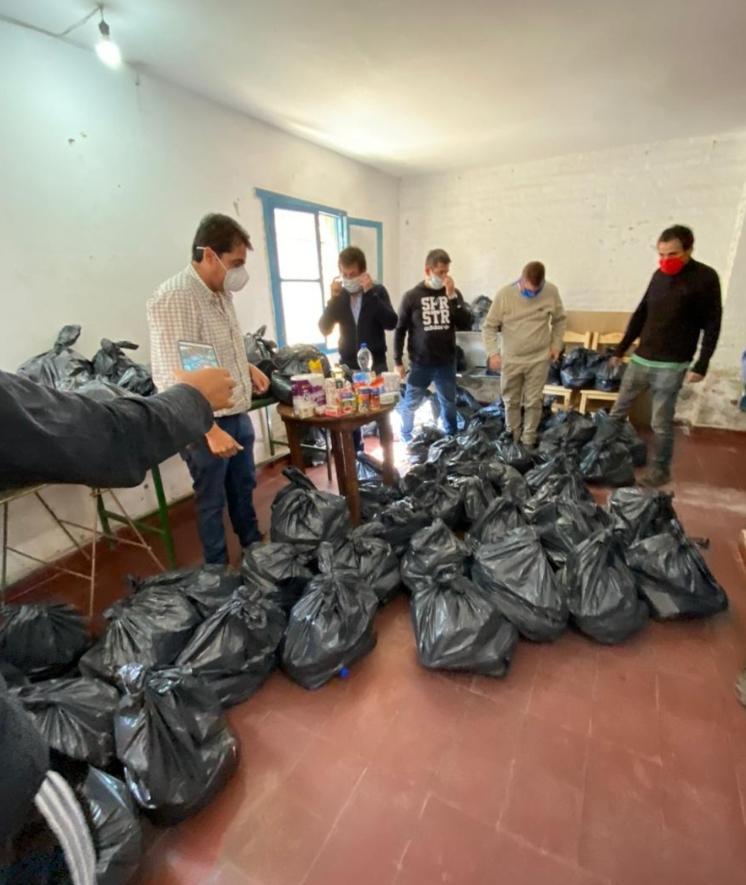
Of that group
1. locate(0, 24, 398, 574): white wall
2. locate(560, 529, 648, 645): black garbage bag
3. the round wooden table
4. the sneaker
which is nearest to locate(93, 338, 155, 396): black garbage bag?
locate(0, 24, 398, 574): white wall

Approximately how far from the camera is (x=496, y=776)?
4.13 feet

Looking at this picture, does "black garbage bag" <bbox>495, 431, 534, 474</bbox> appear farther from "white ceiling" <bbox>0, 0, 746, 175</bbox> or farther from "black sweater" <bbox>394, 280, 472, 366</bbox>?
"white ceiling" <bbox>0, 0, 746, 175</bbox>

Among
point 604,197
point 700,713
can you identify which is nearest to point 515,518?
point 700,713

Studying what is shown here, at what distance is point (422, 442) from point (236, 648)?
7.42ft

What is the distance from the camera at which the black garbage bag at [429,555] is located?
6.15ft

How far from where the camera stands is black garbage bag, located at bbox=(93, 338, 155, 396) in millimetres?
2125

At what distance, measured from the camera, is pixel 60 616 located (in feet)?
5.20

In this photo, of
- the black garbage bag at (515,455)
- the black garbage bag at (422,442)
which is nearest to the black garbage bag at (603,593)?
the black garbage bag at (515,455)

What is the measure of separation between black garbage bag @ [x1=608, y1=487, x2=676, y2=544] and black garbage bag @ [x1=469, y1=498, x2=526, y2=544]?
0.45 m

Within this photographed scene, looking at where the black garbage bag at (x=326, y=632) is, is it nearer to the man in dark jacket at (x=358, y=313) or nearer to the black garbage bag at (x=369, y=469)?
the black garbage bag at (x=369, y=469)

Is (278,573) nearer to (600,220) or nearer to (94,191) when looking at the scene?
(94,191)

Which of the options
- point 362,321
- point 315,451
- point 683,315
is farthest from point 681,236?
point 315,451

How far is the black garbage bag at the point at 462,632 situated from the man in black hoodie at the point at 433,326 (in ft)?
6.87

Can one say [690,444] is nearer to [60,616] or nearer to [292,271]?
[292,271]
